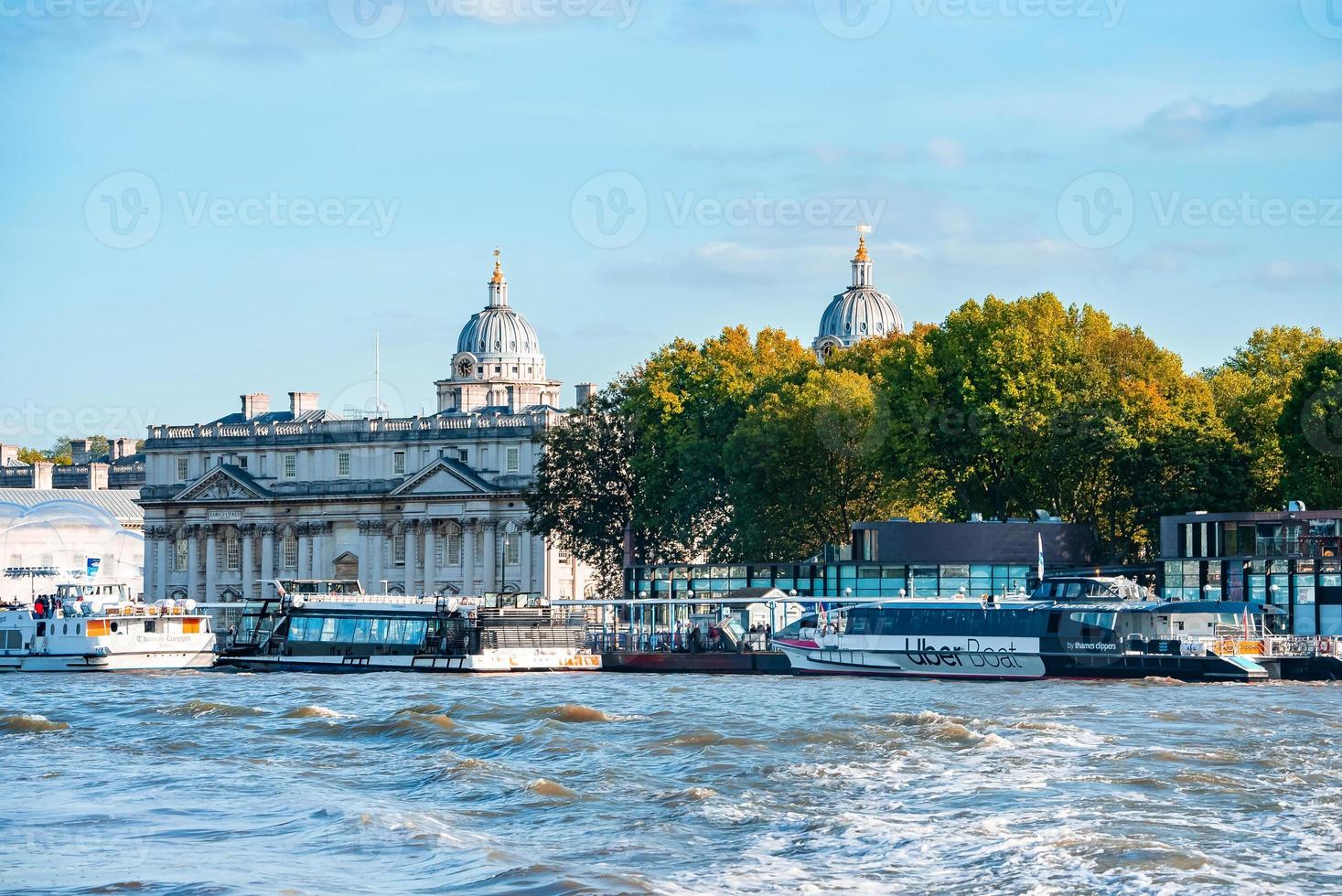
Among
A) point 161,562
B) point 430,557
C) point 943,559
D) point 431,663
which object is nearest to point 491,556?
point 430,557

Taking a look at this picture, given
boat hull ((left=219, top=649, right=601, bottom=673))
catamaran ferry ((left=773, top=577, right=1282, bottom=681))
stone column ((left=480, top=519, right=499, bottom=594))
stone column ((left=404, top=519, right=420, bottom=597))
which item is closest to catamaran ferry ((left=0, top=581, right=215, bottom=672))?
boat hull ((left=219, top=649, right=601, bottom=673))

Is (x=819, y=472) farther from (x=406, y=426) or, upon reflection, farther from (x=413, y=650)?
(x=406, y=426)

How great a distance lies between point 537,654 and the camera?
84625mm

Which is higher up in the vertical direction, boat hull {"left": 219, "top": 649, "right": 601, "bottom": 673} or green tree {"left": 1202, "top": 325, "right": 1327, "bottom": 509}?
green tree {"left": 1202, "top": 325, "right": 1327, "bottom": 509}

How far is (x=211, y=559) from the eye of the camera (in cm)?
16100

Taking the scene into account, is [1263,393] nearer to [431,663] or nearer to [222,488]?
[431,663]

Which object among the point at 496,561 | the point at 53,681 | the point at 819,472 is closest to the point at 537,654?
the point at 53,681

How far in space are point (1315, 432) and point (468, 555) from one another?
74632 millimetres

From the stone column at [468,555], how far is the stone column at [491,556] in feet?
3.45

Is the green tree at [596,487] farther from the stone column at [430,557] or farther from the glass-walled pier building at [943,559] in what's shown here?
the stone column at [430,557]

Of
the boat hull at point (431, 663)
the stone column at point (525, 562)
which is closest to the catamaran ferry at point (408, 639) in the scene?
the boat hull at point (431, 663)

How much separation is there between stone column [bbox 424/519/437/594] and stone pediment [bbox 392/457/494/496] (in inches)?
92.2

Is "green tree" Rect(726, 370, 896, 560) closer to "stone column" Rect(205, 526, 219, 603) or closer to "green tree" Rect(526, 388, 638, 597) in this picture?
"green tree" Rect(526, 388, 638, 597)

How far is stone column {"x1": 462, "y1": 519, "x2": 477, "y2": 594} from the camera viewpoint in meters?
151
